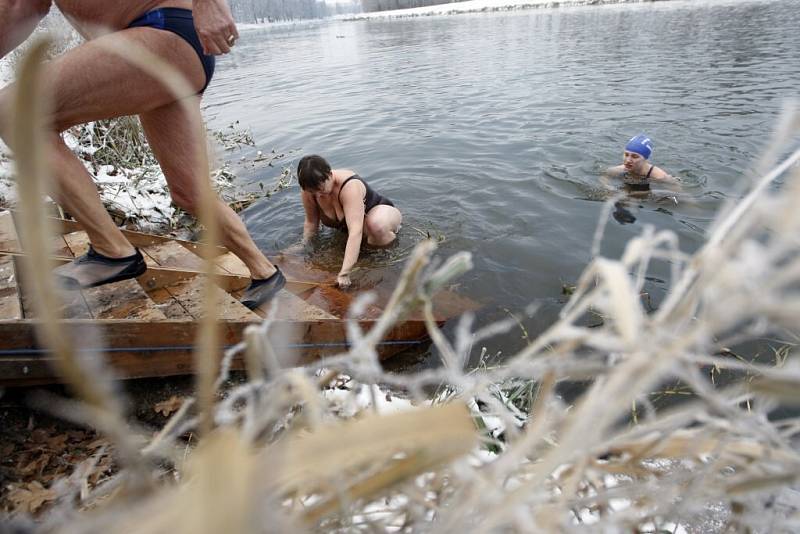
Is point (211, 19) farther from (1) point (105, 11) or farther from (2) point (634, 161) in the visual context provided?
(2) point (634, 161)

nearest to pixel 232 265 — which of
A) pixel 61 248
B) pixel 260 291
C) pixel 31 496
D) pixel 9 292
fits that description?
pixel 260 291

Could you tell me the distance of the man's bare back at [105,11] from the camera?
189cm

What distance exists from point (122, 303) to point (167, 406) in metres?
0.62

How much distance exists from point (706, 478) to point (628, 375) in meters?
0.31

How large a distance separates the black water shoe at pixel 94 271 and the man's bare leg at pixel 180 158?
1.51 feet

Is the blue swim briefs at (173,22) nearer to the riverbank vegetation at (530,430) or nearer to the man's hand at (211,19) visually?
the man's hand at (211,19)

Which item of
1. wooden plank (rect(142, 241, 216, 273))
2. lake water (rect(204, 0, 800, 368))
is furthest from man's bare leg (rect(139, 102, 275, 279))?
lake water (rect(204, 0, 800, 368))

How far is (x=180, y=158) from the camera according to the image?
2307mm

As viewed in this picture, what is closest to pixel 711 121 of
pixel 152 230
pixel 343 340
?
pixel 343 340

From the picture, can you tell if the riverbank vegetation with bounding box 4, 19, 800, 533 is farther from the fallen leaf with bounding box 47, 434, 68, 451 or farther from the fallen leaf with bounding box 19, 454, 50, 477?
the fallen leaf with bounding box 47, 434, 68, 451

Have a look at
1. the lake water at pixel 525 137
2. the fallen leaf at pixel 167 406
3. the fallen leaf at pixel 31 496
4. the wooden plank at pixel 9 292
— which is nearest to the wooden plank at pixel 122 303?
the wooden plank at pixel 9 292

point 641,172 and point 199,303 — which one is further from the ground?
point 199,303

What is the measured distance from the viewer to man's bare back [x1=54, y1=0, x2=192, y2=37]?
1.89 metres

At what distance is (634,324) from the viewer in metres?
0.45
